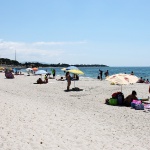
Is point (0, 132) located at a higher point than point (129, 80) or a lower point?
lower

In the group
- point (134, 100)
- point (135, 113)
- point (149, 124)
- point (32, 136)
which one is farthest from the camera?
point (134, 100)

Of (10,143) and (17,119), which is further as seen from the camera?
(17,119)

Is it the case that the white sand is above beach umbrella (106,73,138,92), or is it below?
below

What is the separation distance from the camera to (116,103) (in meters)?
15.3

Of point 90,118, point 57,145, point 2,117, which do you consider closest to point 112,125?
point 90,118

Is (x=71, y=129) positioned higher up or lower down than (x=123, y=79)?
lower down

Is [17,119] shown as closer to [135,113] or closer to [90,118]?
[90,118]

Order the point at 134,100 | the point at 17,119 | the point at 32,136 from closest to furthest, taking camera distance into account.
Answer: the point at 32,136 < the point at 17,119 < the point at 134,100

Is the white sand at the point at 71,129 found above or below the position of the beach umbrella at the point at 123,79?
below

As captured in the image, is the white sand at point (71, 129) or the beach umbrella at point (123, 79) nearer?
the white sand at point (71, 129)

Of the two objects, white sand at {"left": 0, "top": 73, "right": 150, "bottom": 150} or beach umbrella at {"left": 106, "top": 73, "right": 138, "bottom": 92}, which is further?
beach umbrella at {"left": 106, "top": 73, "right": 138, "bottom": 92}

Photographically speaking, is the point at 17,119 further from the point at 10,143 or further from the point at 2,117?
the point at 10,143

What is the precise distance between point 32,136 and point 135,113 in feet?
20.4

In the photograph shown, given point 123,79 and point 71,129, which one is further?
point 123,79
